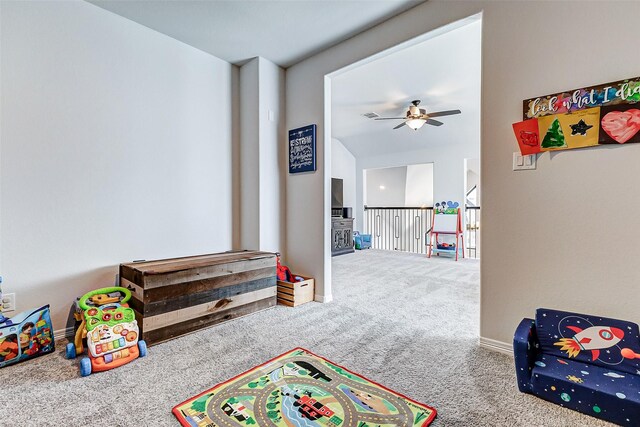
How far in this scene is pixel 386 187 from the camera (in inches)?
423

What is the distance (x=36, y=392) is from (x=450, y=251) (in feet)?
20.0

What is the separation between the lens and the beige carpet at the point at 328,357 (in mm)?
1394

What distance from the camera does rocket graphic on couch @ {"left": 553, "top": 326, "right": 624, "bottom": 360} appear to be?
1540 millimetres

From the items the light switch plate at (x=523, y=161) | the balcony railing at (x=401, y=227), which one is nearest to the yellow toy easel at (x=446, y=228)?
the balcony railing at (x=401, y=227)

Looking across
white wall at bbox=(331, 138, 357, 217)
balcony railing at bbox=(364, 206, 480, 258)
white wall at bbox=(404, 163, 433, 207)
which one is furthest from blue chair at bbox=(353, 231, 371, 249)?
white wall at bbox=(404, 163, 433, 207)

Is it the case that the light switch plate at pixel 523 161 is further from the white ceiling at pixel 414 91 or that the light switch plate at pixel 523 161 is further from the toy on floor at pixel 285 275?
the toy on floor at pixel 285 275

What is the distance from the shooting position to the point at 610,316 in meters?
1.64

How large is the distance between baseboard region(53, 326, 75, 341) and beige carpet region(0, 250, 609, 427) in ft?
0.67

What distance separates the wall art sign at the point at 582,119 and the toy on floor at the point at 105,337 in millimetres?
2850

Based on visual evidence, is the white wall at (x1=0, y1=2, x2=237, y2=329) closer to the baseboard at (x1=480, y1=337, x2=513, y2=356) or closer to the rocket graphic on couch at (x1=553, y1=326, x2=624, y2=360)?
the baseboard at (x1=480, y1=337, x2=513, y2=356)

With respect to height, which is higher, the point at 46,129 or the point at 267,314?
the point at 46,129

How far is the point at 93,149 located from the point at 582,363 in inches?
142

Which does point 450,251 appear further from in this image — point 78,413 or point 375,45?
point 78,413

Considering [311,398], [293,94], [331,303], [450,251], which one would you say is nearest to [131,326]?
[311,398]
